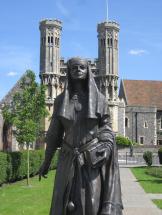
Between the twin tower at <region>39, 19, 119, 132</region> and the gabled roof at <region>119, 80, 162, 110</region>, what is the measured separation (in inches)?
152

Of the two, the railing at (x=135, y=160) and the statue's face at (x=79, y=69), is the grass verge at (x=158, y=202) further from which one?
the railing at (x=135, y=160)

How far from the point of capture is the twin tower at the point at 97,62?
66.8 metres

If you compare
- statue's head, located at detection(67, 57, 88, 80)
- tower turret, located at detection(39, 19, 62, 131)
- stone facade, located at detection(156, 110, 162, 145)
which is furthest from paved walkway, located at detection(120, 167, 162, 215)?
stone facade, located at detection(156, 110, 162, 145)

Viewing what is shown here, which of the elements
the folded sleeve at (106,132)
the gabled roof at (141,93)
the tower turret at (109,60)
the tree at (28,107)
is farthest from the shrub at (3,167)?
the gabled roof at (141,93)

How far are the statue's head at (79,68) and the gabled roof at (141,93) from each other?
66403 millimetres

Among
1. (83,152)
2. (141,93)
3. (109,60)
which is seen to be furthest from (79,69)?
(141,93)

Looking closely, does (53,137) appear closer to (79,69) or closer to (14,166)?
(79,69)

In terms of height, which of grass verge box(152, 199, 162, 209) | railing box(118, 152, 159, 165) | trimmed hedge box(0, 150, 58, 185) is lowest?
railing box(118, 152, 159, 165)

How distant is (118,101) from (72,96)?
208 ft

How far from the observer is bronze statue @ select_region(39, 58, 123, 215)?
4.10m

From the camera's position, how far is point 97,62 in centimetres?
7106

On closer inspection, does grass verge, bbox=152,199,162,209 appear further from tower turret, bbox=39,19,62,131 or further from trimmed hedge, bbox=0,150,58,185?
tower turret, bbox=39,19,62,131

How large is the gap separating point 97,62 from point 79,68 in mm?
67069

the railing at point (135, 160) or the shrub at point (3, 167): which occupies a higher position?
the shrub at point (3, 167)
